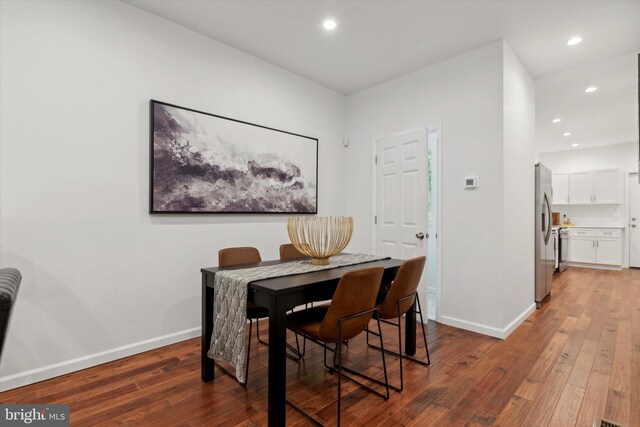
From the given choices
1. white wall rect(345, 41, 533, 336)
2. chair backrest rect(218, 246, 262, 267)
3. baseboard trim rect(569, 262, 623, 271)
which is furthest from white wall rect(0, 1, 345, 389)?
baseboard trim rect(569, 262, 623, 271)

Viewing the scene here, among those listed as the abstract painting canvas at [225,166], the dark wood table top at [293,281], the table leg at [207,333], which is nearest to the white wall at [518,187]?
the dark wood table top at [293,281]

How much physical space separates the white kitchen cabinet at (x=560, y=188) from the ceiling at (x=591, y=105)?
2.60ft

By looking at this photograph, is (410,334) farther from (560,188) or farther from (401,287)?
(560,188)

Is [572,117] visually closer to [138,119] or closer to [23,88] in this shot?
[138,119]

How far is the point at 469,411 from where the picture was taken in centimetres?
188

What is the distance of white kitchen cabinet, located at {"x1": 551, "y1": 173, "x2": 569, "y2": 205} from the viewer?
24.6 feet

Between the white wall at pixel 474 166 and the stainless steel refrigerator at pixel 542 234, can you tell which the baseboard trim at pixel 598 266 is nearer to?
the stainless steel refrigerator at pixel 542 234

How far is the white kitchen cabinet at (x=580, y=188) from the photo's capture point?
7.20 m

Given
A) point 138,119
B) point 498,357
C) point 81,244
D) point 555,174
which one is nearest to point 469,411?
point 498,357

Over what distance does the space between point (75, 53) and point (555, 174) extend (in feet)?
30.1

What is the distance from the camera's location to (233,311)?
6.18 ft

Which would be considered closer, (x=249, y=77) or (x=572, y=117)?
(x=249, y=77)

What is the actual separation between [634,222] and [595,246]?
927 millimetres

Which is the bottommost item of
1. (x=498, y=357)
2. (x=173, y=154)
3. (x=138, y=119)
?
(x=498, y=357)
